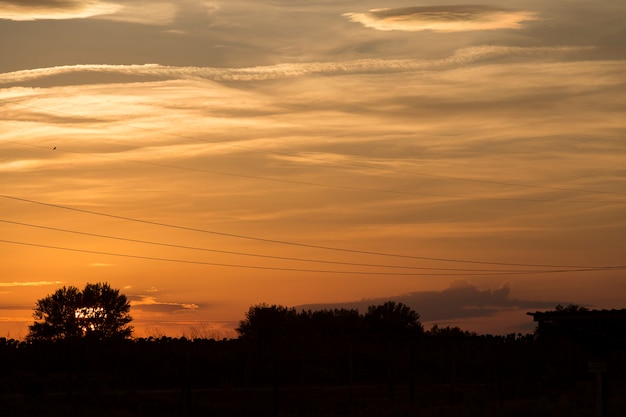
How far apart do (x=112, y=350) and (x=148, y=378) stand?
5.64 meters

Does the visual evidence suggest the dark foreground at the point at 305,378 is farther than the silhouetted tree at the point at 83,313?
No

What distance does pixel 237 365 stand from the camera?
2645 inches

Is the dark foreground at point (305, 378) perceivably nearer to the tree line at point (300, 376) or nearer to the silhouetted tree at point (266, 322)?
the tree line at point (300, 376)

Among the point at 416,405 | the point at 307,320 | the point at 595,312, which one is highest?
the point at 307,320

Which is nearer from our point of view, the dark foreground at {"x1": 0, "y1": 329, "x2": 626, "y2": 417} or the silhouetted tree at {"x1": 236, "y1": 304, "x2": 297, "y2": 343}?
the dark foreground at {"x1": 0, "y1": 329, "x2": 626, "y2": 417}

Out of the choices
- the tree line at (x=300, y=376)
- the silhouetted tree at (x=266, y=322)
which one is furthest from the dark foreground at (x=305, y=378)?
the silhouetted tree at (x=266, y=322)

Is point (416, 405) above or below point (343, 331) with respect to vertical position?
below

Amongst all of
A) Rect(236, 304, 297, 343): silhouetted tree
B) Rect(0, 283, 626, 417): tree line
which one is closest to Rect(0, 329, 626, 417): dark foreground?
Rect(0, 283, 626, 417): tree line

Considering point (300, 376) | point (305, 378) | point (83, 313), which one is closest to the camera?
point (300, 376)

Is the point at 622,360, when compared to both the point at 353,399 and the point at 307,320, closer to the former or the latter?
the point at 353,399

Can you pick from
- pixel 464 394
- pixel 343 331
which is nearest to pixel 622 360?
pixel 464 394

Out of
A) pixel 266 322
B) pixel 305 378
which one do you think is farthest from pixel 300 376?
pixel 266 322

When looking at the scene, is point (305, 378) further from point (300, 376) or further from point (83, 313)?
point (83, 313)

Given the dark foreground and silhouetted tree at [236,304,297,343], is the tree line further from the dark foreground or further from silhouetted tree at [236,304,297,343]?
silhouetted tree at [236,304,297,343]
